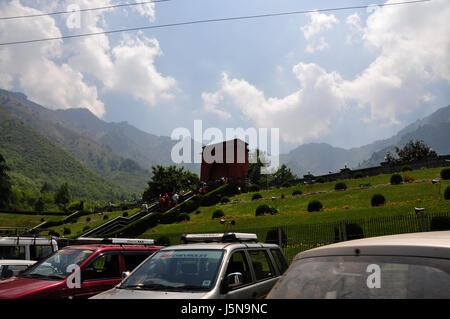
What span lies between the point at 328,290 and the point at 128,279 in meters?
3.66

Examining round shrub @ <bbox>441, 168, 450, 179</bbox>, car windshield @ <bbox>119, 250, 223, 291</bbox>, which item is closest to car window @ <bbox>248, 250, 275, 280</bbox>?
car windshield @ <bbox>119, 250, 223, 291</bbox>

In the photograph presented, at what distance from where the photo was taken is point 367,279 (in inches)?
89.0

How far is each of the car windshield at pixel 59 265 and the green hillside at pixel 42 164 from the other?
505ft

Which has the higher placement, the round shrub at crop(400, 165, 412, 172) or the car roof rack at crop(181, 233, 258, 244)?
the round shrub at crop(400, 165, 412, 172)

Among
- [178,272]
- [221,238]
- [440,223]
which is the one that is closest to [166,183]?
[440,223]

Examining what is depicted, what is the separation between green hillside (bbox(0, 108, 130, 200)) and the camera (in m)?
Answer: 156

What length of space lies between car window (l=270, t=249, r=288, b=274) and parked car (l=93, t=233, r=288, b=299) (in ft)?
0.96

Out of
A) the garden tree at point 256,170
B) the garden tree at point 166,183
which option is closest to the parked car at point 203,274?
the garden tree at point 166,183

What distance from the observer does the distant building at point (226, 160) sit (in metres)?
60.4

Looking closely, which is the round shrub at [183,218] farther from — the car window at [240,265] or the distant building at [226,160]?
the car window at [240,265]

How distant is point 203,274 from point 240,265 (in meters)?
0.78

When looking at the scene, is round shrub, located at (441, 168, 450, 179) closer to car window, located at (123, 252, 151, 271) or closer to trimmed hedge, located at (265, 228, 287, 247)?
trimmed hedge, located at (265, 228, 287, 247)
